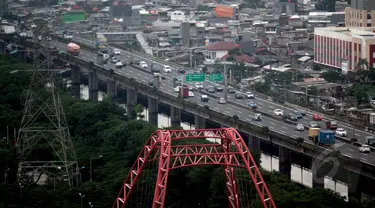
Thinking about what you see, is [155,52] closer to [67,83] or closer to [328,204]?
[67,83]

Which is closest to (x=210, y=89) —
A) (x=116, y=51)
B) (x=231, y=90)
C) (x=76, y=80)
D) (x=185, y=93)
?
(x=231, y=90)

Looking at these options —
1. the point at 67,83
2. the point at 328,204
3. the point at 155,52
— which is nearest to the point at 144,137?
the point at 328,204

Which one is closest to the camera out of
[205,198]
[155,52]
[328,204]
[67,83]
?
[328,204]

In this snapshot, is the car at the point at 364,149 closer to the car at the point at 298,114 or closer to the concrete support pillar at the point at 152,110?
the car at the point at 298,114

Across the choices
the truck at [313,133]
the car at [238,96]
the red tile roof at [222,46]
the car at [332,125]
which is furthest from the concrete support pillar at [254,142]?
the red tile roof at [222,46]

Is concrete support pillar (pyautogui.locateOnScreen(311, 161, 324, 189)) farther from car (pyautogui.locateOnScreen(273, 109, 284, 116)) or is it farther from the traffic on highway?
car (pyautogui.locateOnScreen(273, 109, 284, 116))

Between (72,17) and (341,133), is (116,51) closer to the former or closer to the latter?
(72,17)
